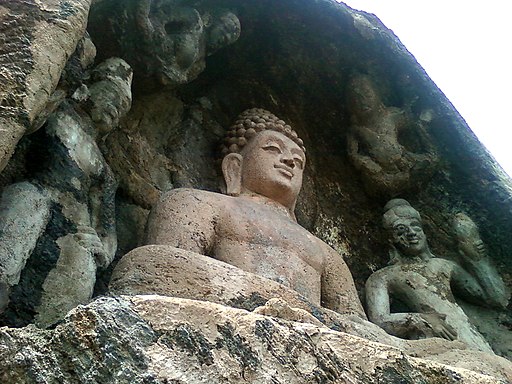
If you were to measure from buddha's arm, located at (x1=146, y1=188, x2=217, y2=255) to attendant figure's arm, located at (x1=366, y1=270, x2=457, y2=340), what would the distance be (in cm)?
103

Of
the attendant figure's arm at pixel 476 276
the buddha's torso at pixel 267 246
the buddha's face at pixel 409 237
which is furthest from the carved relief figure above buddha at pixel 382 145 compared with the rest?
the buddha's torso at pixel 267 246

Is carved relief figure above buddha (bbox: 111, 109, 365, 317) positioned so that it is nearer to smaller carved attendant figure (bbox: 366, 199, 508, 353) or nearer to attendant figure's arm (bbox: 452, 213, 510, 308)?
smaller carved attendant figure (bbox: 366, 199, 508, 353)

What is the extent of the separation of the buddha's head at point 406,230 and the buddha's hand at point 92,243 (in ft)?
6.94

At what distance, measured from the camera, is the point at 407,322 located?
422 cm

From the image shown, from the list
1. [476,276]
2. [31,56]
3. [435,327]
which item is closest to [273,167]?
[435,327]

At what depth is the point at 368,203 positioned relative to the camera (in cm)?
544

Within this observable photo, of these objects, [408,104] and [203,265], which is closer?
[203,265]

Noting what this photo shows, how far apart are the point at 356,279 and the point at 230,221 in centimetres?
130

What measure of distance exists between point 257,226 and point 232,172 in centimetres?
74

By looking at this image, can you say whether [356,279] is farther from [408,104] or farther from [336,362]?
[336,362]

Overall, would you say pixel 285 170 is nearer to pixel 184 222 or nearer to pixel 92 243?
pixel 184 222

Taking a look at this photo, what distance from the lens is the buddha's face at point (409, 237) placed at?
4.91 metres

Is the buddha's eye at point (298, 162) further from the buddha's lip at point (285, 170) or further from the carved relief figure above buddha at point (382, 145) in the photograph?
the carved relief figure above buddha at point (382, 145)

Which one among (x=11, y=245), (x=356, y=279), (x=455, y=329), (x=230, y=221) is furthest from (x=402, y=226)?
(x=11, y=245)
